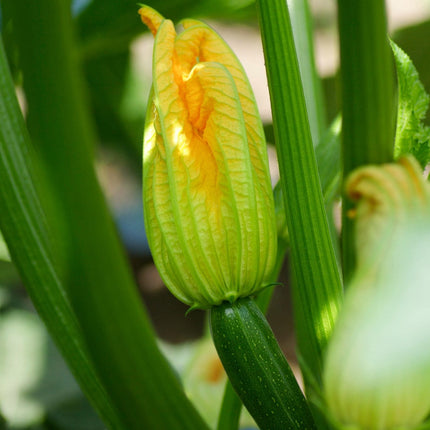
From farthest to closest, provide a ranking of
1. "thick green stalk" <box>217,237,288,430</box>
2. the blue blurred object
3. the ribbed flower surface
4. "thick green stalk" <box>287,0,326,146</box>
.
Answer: the blue blurred object < "thick green stalk" <box>287,0,326,146</box> < "thick green stalk" <box>217,237,288,430</box> < the ribbed flower surface

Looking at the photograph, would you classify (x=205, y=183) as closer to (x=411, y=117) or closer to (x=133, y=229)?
(x=411, y=117)

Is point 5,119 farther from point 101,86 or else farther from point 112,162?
point 112,162

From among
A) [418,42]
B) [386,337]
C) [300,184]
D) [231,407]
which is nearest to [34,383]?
[231,407]

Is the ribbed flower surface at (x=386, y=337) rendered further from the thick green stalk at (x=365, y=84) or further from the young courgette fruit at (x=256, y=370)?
the young courgette fruit at (x=256, y=370)

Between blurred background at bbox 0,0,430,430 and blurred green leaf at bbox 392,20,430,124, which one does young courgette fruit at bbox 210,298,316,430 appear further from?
blurred green leaf at bbox 392,20,430,124

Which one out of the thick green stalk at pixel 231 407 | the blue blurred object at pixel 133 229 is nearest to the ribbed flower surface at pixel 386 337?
the thick green stalk at pixel 231 407

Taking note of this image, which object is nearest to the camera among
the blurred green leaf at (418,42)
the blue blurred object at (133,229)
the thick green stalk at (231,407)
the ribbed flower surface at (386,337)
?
the ribbed flower surface at (386,337)

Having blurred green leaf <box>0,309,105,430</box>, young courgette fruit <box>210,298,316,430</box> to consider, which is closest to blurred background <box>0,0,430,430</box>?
blurred green leaf <box>0,309,105,430</box>
